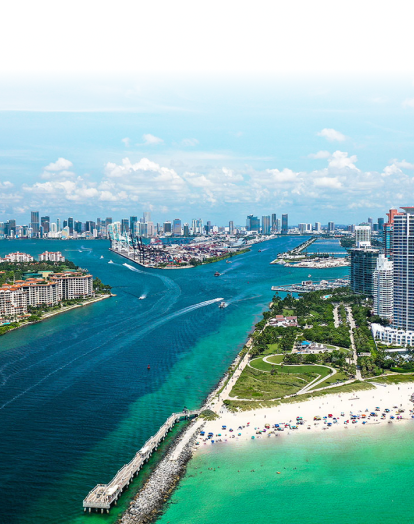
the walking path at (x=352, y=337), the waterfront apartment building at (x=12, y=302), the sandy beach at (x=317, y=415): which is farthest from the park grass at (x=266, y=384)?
the waterfront apartment building at (x=12, y=302)

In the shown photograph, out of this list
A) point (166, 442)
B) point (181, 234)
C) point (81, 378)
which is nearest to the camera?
point (166, 442)

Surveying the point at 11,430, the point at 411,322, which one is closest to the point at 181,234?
the point at 411,322

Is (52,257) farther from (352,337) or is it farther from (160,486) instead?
(160,486)

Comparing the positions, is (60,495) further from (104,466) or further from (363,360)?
(363,360)

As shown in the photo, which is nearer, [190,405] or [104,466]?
[104,466]

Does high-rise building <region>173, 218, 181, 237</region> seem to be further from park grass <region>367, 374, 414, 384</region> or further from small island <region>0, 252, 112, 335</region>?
park grass <region>367, 374, 414, 384</region>

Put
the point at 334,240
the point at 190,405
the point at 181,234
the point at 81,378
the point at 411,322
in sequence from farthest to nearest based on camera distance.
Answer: the point at 181,234, the point at 334,240, the point at 411,322, the point at 81,378, the point at 190,405

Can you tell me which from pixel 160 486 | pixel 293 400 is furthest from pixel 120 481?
pixel 293 400
